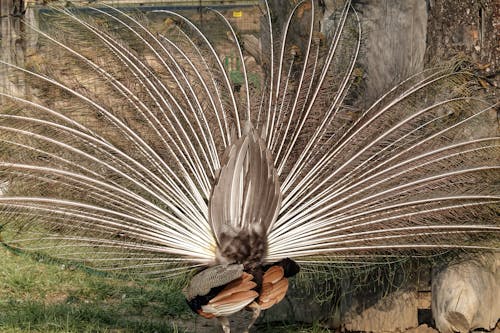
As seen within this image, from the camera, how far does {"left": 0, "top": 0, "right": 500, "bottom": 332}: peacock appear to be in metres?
5.69

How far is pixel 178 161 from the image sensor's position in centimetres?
600

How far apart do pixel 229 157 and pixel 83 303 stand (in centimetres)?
256

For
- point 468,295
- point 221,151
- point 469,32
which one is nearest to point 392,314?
point 468,295

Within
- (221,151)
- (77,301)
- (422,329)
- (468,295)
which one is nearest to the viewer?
(468,295)

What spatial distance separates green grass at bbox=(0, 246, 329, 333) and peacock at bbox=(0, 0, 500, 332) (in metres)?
0.65

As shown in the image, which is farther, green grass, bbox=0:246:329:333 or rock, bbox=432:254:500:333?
green grass, bbox=0:246:329:333

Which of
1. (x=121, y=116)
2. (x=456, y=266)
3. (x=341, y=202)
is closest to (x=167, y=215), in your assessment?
(x=121, y=116)

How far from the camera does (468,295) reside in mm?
5770

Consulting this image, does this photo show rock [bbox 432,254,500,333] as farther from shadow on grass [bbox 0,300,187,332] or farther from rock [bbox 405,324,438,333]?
shadow on grass [bbox 0,300,187,332]

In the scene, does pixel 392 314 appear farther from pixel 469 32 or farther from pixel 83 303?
pixel 83 303

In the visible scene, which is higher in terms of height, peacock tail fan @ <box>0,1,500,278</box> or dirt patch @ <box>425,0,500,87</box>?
dirt patch @ <box>425,0,500,87</box>

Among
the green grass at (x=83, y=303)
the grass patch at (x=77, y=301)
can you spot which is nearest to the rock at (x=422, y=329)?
the green grass at (x=83, y=303)

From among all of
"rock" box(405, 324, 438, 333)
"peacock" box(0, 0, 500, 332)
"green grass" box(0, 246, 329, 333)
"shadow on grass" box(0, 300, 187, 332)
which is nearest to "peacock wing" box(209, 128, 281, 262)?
"peacock" box(0, 0, 500, 332)

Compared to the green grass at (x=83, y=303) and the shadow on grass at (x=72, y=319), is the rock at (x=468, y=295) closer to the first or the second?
the green grass at (x=83, y=303)
